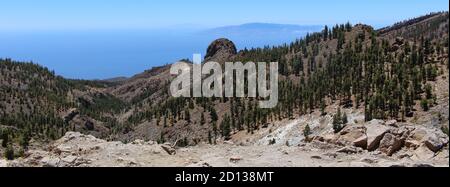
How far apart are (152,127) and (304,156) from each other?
387 feet

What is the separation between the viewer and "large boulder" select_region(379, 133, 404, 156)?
28.6 metres

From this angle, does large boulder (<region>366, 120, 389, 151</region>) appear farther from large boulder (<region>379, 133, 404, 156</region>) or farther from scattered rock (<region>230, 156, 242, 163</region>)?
scattered rock (<region>230, 156, 242, 163</region>)

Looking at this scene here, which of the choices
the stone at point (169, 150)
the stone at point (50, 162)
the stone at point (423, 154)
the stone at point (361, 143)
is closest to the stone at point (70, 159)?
the stone at point (50, 162)

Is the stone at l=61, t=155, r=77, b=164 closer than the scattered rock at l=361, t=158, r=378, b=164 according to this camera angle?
No

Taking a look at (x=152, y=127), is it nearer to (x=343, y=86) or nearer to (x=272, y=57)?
(x=272, y=57)

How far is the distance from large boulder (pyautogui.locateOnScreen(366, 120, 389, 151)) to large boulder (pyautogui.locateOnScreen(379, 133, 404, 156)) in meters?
0.32

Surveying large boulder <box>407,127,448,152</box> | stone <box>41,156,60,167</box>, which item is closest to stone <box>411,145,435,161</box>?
large boulder <box>407,127,448,152</box>

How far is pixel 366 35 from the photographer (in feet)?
474

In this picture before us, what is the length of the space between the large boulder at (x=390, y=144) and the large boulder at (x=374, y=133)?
32 cm

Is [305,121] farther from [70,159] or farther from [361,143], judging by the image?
[70,159]

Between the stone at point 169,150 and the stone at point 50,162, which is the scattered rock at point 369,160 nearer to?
the stone at point 169,150

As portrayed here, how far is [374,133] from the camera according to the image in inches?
1174

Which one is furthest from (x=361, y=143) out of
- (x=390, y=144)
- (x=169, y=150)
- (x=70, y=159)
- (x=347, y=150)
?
(x=70, y=159)
